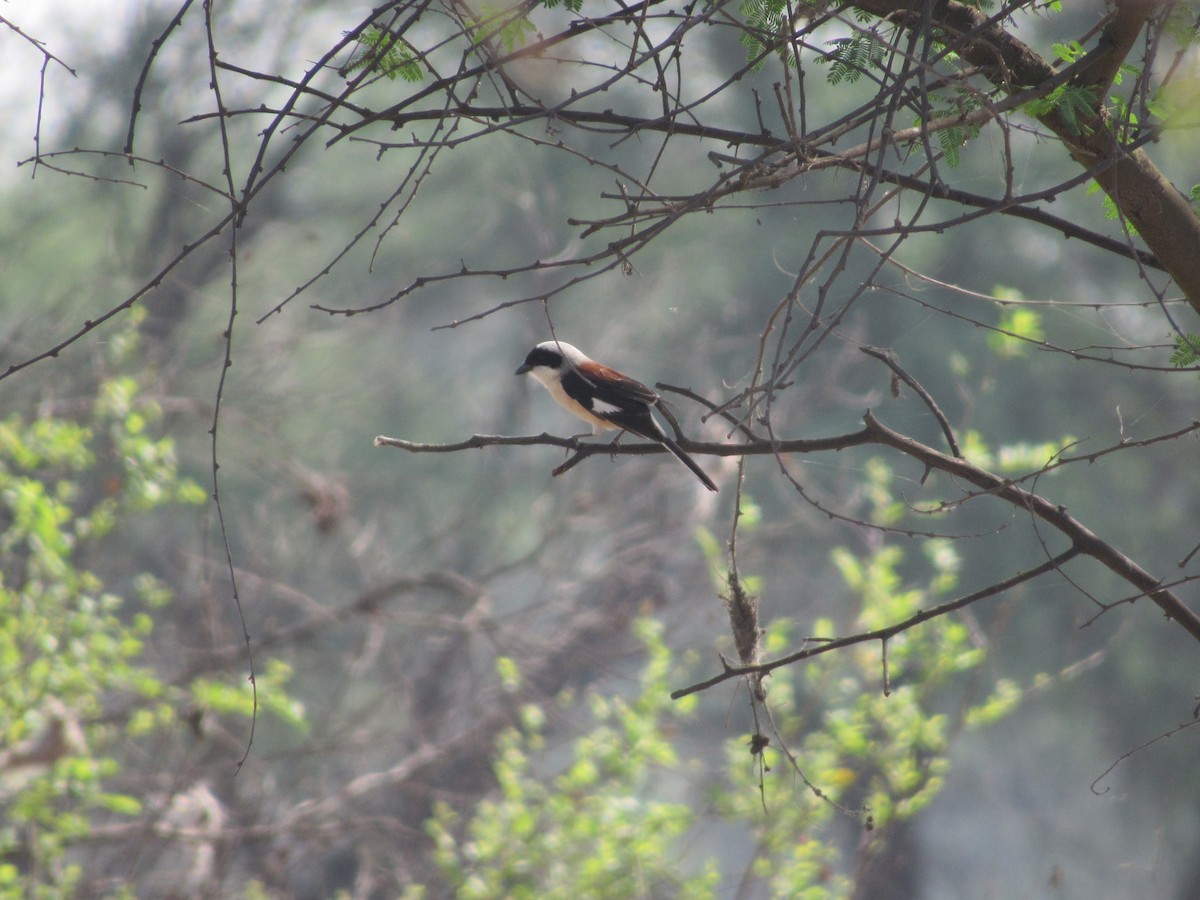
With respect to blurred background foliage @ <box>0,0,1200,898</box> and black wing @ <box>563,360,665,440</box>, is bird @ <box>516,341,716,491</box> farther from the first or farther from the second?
blurred background foliage @ <box>0,0,1200,898</box>

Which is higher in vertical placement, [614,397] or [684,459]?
[614,397]

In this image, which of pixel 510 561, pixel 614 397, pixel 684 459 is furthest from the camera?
pixel 510 561

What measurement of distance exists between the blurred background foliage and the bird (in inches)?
26.1

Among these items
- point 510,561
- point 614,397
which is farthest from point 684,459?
point 510,561

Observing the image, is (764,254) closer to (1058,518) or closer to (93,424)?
(93,424)

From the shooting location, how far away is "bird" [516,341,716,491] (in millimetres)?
4223

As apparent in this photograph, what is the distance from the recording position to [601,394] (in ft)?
14.7

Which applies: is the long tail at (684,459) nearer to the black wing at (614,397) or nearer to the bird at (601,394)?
the bird at (601,394)

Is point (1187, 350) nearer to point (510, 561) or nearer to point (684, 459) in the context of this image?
point (684, 459)

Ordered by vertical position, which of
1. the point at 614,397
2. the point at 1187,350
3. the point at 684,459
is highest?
the point at 614,397

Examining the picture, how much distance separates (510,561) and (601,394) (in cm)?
827

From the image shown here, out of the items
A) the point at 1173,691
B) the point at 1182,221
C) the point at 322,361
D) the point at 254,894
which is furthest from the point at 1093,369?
the point at 1182,221

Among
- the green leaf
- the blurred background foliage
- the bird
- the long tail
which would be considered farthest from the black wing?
the green leaf

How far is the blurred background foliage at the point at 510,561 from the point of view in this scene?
5953 mm
